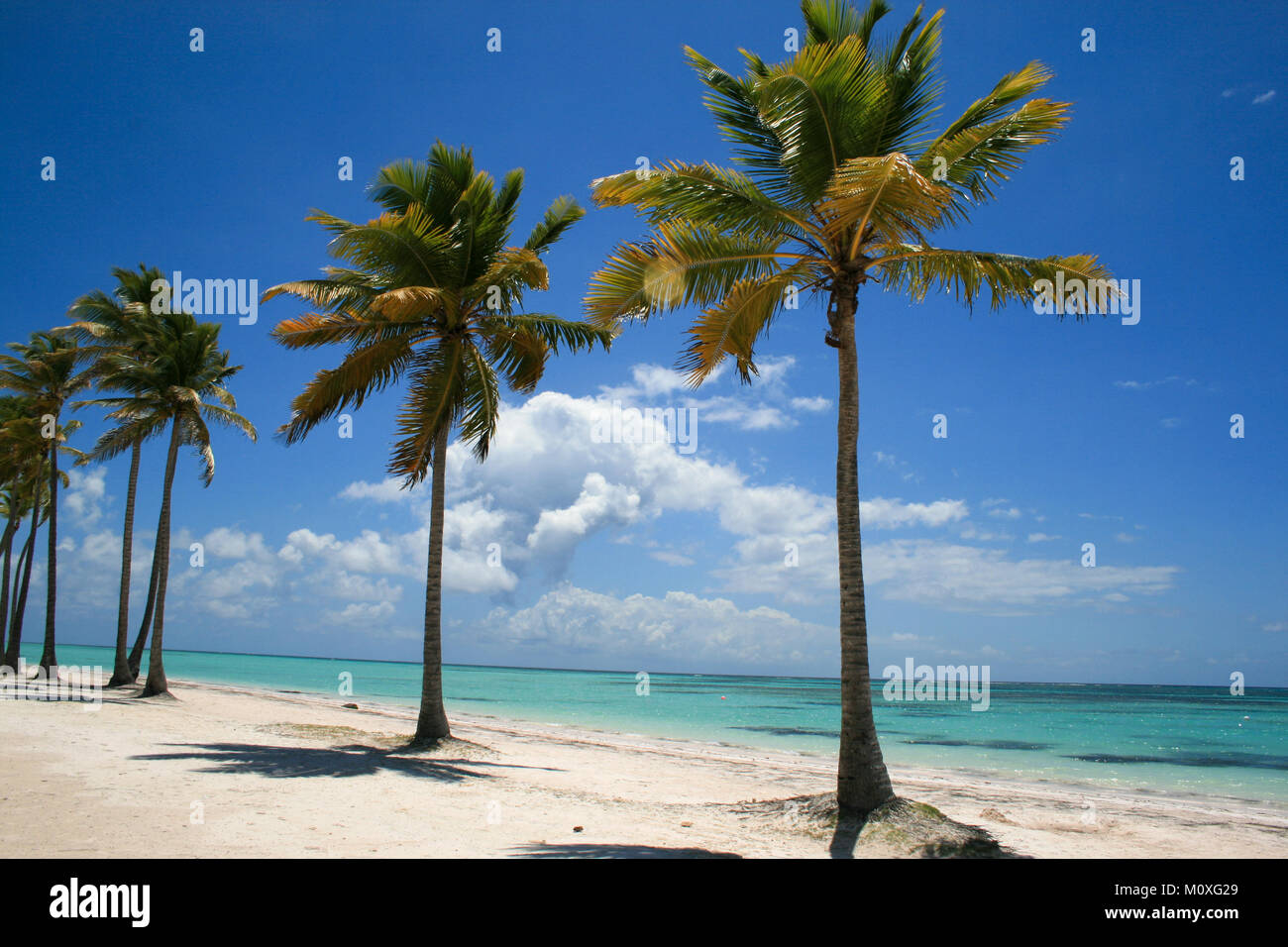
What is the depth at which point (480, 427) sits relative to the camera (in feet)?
46.4

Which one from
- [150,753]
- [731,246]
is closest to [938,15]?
[731,246]

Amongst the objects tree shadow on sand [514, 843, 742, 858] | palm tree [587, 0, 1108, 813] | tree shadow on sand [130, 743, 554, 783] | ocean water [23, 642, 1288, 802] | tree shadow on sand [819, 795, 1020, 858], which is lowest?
ocean water [23, 642, 1288, 802]

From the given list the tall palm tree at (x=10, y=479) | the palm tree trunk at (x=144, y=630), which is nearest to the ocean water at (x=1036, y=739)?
the palm tree trunk at (x=144, y=630)

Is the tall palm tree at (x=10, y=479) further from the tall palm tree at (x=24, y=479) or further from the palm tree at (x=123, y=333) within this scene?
the palm tree at (x=123, y=333)

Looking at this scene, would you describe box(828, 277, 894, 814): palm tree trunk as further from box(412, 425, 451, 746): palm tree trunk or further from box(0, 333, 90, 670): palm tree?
box(0, 333, 90, 670): palm tree

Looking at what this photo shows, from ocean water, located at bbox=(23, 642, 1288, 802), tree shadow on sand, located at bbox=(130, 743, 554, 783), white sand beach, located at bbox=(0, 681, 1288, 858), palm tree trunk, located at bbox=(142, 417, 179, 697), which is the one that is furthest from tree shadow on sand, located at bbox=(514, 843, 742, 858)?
palm tree trunk, located at bbox=(142, 417, 179, 697)

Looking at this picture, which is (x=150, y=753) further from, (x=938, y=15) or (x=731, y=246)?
(x=938, y=15)

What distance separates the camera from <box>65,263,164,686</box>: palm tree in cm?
2175

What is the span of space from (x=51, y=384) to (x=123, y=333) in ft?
22.9

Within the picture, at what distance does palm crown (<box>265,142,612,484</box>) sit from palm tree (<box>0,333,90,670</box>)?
58.3 ft

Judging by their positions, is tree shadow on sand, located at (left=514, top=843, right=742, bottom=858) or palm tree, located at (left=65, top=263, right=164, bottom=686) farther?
palm tree, located at (left=65, top=263, right=164, bottom=686)

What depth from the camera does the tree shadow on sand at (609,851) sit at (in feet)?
21.0

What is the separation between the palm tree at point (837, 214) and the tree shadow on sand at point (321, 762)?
19.9ft
